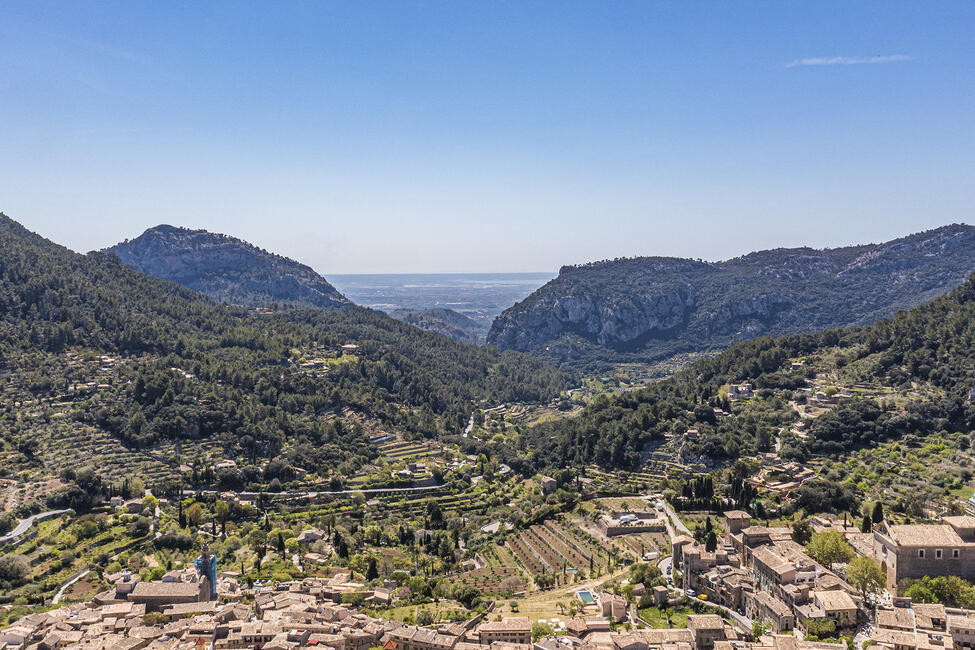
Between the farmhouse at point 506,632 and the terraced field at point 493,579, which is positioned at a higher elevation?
the farmhouse at point 506,632

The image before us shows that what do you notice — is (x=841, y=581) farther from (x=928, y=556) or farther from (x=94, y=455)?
(x=94, y=455)

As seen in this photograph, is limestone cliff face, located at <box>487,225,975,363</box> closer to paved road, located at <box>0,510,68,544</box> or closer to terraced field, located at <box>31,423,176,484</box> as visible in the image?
terraced field, located at <box>31,423,176,484</box>

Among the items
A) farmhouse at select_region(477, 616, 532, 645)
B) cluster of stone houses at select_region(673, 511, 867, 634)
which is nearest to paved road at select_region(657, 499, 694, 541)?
cluster of stone houses at select_region(673, 511, 867, 634)

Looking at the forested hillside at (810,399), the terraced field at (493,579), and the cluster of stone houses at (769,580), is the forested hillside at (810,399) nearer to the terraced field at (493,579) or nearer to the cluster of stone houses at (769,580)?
the cluster of stone houses at (769,580)

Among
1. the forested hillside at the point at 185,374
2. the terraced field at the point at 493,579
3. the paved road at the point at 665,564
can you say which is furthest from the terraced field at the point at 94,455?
the paved road at the point at 665,564

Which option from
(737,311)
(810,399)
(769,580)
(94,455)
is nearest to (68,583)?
(94,455)
